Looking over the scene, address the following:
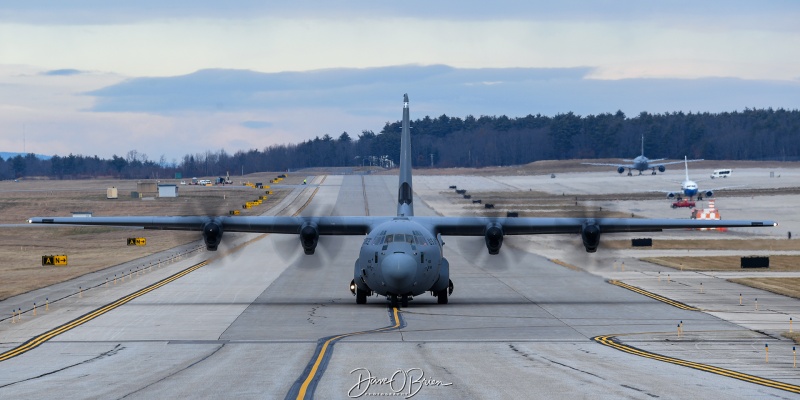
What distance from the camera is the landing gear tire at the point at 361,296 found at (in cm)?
4028

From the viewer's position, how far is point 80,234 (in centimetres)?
9406

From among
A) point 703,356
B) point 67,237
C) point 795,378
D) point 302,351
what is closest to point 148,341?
point 302,351

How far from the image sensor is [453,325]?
114 ft

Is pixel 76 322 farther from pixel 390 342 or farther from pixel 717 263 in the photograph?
pixel 717 263

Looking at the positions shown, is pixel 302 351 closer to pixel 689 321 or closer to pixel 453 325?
pixel 453 325

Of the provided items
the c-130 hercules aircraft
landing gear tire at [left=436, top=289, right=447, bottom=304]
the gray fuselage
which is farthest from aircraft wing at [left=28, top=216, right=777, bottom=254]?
the gray fuselage

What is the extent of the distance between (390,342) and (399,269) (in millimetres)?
5845

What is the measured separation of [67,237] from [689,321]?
228ft

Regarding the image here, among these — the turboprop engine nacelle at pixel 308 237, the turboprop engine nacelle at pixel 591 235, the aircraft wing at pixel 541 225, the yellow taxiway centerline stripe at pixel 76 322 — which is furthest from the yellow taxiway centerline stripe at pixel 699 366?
the yellow taxiway centerline stripe at pixel 76 322

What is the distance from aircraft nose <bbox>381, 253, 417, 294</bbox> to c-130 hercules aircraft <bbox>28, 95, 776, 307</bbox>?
0.12ft

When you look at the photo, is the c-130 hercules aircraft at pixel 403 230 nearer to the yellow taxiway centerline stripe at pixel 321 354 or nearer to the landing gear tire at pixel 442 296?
the landing gear tire at pixel 442 296

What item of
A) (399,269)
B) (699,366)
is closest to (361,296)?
(399,269)

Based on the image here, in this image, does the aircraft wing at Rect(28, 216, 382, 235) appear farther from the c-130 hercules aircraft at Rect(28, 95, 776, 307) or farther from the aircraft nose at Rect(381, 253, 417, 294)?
the aircraft nose at Rect(381, 253, 417, 294)

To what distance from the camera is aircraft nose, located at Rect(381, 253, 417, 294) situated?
35656 millimetres
